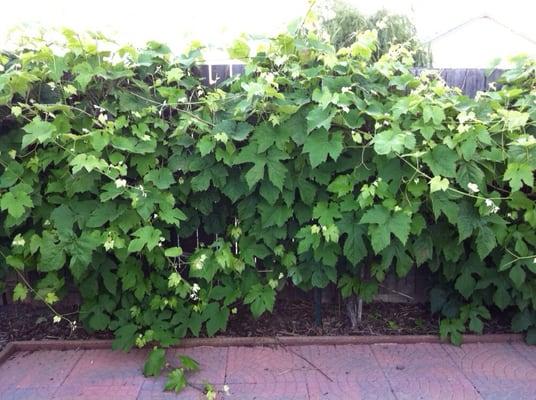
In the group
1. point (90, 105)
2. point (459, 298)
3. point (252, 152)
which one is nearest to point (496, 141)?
→ point (459, 298)

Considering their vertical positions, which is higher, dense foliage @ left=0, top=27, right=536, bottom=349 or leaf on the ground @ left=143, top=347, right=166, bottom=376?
dense foliage @ left=0, top=27, right=536, bottom=349

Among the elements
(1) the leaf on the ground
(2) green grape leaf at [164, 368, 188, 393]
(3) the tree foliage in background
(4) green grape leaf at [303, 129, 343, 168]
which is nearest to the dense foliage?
(4) green grape leaf at [303, 129, 343, 168]

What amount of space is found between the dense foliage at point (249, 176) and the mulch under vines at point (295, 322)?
265 millimetres

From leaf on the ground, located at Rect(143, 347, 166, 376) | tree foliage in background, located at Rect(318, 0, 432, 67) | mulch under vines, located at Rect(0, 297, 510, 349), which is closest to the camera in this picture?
leaf on the ground, located at Rect(143, 347, 166, 376)

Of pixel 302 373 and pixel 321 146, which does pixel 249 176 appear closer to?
pixel 321 146

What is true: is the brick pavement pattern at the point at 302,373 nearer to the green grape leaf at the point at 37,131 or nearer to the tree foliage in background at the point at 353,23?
the green grape leaf at the point at 37,131

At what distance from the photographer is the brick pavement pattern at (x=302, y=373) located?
272 cm

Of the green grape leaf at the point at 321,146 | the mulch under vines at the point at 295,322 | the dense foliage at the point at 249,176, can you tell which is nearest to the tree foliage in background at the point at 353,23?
the dense foliage at the point at 249,176

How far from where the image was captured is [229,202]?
3.28 meters

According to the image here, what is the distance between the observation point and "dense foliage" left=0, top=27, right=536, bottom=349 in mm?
2771

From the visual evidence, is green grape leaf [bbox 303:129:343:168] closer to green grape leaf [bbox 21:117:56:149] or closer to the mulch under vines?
the mulch under vines

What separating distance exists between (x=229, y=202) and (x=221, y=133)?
0.63m

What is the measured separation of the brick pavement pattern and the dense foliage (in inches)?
8.1

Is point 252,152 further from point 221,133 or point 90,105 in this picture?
point 90,105
